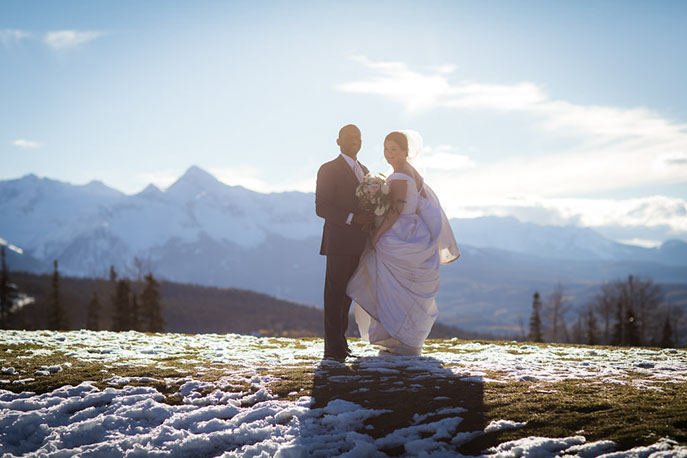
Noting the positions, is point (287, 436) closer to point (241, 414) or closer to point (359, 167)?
point (241, 414)

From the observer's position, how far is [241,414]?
4.93 m

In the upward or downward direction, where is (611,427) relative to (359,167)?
downward

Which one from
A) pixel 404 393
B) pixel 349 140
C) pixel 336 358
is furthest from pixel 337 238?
pixel 404 393

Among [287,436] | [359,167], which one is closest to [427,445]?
[287,436]

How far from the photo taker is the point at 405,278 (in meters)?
8.25

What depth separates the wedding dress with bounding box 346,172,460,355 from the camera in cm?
822

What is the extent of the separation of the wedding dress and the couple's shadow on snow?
3.14ft

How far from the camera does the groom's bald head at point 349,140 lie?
837 centimetres

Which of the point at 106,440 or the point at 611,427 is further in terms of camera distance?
the point at 106,440

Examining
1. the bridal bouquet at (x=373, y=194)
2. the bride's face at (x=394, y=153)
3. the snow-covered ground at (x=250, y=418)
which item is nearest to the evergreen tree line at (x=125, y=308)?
the bride's face at (x=394, y=153)

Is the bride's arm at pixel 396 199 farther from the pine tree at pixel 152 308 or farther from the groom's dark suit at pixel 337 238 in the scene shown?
the pine tree at pixel 152 308

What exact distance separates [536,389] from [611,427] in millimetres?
1400

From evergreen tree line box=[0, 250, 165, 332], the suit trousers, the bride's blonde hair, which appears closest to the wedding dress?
the suit trousers

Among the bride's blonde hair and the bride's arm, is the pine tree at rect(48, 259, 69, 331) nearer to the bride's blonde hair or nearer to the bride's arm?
the bride's arm
